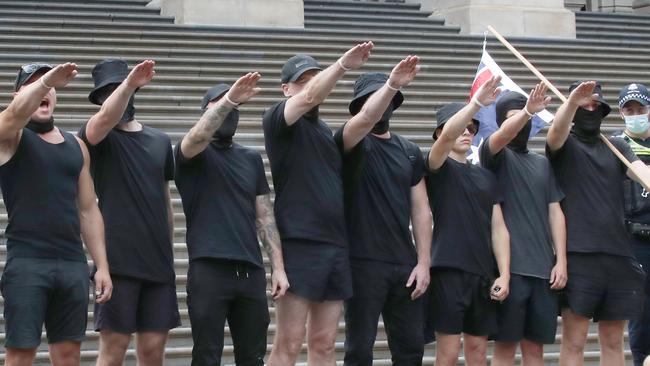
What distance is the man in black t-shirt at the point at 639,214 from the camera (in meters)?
10.8

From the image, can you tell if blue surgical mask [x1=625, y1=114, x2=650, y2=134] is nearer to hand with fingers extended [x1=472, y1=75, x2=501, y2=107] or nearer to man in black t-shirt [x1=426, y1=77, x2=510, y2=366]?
man in black t-shirt [x1=426, y1=77, x2=510, y2=366]

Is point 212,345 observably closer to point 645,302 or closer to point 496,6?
point 645,302

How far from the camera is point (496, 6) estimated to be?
21.1 meters

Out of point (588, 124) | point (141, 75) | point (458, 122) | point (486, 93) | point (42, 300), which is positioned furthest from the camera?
point (588, 124)

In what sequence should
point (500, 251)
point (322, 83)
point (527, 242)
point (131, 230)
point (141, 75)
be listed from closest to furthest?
point (141, 75)
point (322, 83)
point (131, 230)
point (500, 251)
point (527, 242)

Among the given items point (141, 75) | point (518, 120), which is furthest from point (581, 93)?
point (141, 75)

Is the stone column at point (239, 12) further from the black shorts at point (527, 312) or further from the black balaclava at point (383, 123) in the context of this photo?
the black shorts at point (527, 312)

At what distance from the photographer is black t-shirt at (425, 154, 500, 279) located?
990cm

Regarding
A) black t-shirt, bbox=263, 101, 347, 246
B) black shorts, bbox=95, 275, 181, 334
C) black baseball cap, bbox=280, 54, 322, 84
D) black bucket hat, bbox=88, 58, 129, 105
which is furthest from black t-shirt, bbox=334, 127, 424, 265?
black bucket hat, bbox=88, 58, 129, 105

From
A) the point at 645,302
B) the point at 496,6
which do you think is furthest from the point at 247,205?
the point at 496,6

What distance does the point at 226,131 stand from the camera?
30.6 feet

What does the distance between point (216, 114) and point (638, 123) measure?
3.20m

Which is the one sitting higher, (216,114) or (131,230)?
(216,114)

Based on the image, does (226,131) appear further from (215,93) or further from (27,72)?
(27,72)
